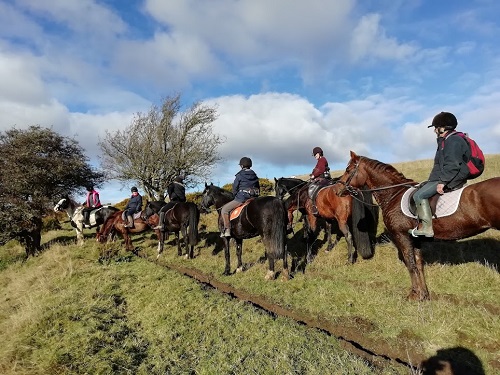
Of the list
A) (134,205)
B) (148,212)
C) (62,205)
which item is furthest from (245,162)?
(62,205)

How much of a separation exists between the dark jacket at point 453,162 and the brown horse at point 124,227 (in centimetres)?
1178

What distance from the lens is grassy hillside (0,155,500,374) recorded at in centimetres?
437

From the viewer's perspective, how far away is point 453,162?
5.76 meters

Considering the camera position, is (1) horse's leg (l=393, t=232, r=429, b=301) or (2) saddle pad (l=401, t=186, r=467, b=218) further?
(1) horse's leg (l=393, t=232, r=429, b=301)

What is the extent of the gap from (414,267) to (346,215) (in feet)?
11.6

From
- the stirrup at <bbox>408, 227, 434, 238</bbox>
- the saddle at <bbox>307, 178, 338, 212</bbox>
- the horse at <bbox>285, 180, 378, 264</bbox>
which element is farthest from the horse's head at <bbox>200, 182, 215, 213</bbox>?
the stirrup at <bbox>408, 227, 434, 238</bbox>

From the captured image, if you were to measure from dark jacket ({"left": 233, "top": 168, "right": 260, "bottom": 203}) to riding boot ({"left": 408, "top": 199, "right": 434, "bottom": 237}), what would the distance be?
15.6ft

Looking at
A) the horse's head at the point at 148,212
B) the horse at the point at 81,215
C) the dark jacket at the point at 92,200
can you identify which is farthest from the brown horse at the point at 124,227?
the dark jacket at the point at 92,200

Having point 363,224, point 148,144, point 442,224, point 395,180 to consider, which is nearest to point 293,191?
point 363,224

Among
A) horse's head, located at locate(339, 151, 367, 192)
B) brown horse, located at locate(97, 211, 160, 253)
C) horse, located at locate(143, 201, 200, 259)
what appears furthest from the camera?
brown horse, located at locate(97, 211, 160, 253)

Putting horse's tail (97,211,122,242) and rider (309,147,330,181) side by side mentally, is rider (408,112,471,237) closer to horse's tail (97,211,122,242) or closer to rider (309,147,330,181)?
rider (309,147,330,181)

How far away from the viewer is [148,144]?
89.3 feet

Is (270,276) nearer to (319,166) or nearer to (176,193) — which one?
(319,166)

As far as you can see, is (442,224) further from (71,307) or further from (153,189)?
(153,189)
